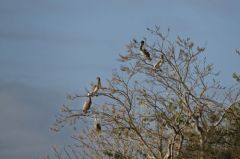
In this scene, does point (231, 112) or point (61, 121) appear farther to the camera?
point (231, 112)

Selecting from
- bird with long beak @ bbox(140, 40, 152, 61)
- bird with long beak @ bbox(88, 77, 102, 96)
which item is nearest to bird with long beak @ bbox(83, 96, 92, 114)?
bird with long beak @ bbox(88, 77, 102, 96)

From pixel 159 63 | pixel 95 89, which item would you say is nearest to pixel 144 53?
pixel 159 63

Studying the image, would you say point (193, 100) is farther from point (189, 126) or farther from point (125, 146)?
point (125, 146)

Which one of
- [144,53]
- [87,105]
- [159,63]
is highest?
[144,53]

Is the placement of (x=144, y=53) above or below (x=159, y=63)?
above

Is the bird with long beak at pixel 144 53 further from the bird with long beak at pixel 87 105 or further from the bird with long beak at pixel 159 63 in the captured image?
the bird with long beak at pixel 87 105

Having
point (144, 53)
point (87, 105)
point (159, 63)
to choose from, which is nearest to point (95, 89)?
point (87, 105)

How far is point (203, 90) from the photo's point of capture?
14.1 meters

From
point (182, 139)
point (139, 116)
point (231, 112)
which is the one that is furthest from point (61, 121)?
point (231, 112)

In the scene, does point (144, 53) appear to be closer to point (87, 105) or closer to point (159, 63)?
point (159, 63)

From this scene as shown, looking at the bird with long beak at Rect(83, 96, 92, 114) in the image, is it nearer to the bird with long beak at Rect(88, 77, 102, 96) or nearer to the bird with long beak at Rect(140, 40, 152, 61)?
the bird with long beak at Rect(88, 77, 102, 96)

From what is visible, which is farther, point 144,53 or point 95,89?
point 144,53

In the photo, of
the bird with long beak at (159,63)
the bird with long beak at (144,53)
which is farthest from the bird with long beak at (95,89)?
the bird with long beak at (159,63)

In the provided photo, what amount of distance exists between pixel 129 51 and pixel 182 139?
2.63 m
